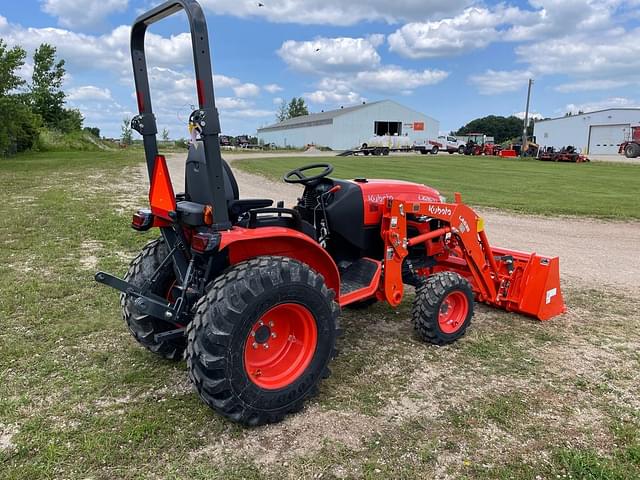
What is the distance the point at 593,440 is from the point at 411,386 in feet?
3.69

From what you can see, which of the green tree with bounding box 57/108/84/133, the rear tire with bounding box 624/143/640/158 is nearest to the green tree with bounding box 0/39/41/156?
the green tree with bounding box 57/108/84/133

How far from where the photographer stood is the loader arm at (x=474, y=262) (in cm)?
413

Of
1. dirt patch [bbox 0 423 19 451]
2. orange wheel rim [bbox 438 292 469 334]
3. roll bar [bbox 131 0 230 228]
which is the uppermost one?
roll bar [bbox 131 0 230 228]

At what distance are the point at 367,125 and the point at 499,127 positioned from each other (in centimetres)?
5031

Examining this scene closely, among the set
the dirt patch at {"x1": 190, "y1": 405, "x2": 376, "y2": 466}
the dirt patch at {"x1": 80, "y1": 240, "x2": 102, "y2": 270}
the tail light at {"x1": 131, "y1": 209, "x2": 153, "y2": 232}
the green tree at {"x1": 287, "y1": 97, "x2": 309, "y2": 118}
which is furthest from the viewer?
the green tree at {"x1": 287, "y1": 97, "x2": 309, "y2": 118}

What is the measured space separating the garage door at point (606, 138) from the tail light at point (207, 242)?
187 ft

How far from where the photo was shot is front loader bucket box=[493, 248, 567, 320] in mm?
4703

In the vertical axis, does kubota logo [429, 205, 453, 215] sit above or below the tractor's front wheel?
above

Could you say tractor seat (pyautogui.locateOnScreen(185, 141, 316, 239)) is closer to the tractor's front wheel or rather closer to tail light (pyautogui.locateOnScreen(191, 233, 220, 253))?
tail light (pyautogui.locateOnScreen(191, 233, 220, 253))

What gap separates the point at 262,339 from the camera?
3.15 metres

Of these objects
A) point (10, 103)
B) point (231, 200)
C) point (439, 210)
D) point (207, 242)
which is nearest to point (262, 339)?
point (207, 242)

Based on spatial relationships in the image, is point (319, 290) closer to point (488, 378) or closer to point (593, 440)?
point (488, 378)

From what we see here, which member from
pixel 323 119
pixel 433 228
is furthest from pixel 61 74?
pixel 433 228

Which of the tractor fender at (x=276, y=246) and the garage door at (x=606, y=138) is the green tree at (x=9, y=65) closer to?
the tractor fender at (x=276, y=246)
